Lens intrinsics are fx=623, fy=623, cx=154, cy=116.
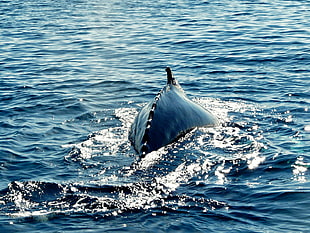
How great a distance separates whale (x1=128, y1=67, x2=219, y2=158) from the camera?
11609 mm

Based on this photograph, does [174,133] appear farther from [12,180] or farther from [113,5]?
[113,5]

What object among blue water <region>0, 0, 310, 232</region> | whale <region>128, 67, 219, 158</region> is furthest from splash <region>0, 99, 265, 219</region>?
whale <region>128, 67, 219, 158</region>

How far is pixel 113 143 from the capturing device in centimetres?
1257

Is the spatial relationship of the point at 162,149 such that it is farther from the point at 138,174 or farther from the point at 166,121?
the point at 138,174

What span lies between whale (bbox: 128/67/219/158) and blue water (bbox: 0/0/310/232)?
19 cm

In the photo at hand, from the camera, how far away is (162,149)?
11.6m

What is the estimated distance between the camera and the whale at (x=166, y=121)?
11.6 metres

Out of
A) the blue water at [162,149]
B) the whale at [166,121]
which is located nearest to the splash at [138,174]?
the blue water at [162,149]

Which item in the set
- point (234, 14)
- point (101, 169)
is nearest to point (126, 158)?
point (101, 169)

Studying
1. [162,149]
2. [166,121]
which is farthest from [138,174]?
[166,121]

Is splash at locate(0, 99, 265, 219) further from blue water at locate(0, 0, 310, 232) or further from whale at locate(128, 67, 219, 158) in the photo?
whale at locate(128, 67, 219, 158)

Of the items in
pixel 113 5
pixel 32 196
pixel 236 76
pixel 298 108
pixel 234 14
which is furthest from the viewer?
pixel 113 5

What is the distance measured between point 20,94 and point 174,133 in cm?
669

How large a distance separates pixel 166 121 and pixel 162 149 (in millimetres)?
740
